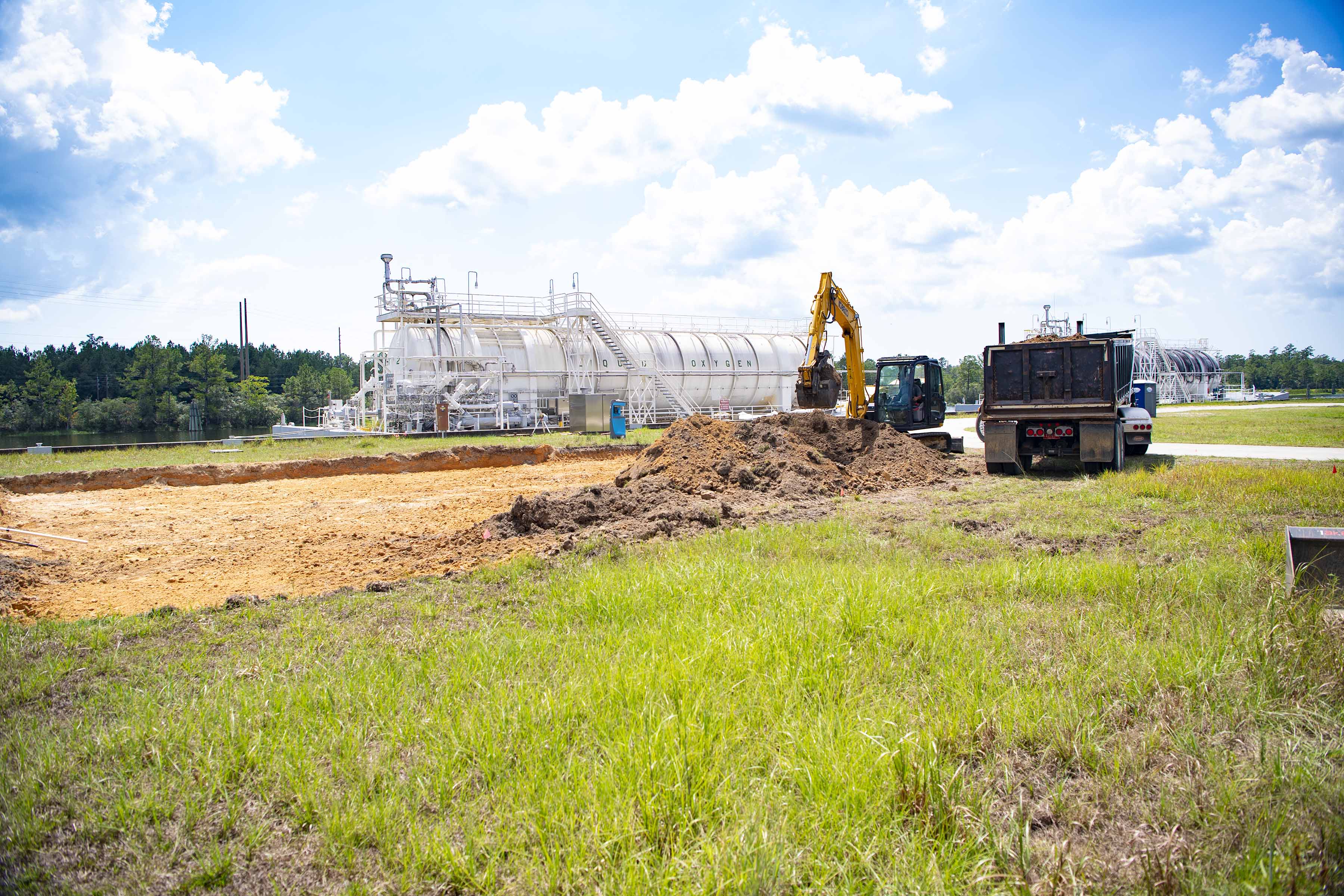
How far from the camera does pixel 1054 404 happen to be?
16.6m

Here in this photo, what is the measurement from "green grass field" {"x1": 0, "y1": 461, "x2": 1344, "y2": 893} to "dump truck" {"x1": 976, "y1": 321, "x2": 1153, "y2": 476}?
9932 mm

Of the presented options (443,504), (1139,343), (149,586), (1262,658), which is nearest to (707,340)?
(443,504)

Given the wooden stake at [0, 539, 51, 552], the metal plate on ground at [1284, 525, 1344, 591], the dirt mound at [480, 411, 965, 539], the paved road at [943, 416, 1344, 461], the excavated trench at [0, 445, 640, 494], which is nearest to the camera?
the metal plate on ground at [1284, 525, 1344, 591]

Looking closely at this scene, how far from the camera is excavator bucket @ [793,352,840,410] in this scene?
68.7ft

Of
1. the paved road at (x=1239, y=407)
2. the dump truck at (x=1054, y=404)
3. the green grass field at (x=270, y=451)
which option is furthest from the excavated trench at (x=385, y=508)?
the paved road at (x=1239, y=407)

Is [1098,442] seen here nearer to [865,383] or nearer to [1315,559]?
[865,383]

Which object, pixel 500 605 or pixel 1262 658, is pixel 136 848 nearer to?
pixel 500 605

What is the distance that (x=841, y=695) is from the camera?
15.2 ft

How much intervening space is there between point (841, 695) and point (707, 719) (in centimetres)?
100

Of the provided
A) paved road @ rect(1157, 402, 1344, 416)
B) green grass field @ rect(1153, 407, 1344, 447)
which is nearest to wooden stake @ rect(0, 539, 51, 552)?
green grass field @ rect(1153, 407, 1344, 447)

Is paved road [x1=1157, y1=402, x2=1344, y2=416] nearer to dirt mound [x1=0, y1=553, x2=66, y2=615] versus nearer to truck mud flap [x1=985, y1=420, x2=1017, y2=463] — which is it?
truck mud flap [x1=985, y1=420, x2=1017, y2=463]

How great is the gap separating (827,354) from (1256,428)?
21.4m

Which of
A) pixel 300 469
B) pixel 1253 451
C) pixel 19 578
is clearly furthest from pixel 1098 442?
pixel 300 469

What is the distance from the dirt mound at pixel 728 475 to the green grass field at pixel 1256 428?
38.4ft
